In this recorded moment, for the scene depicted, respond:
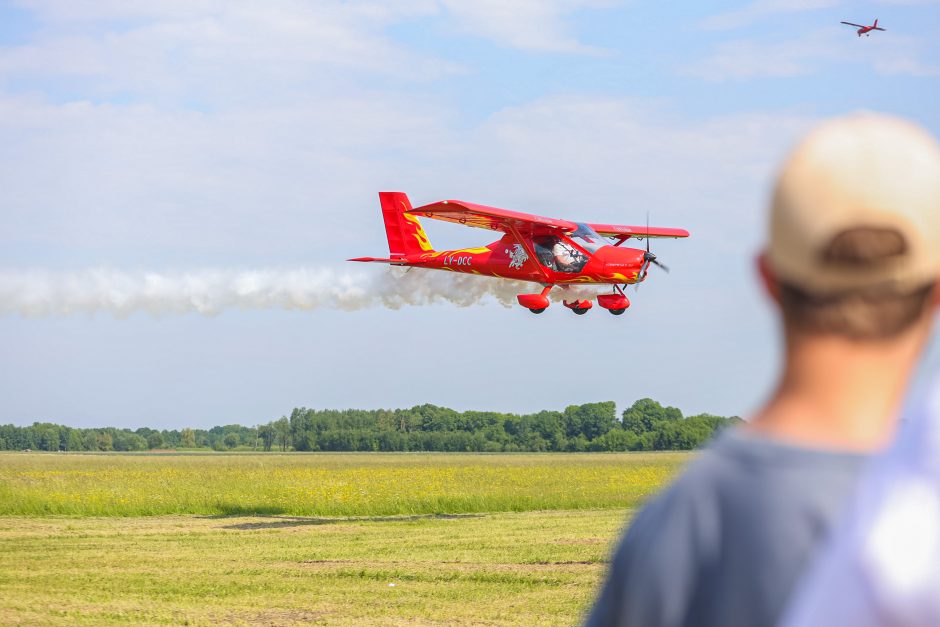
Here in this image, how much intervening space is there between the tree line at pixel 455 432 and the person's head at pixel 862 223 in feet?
372

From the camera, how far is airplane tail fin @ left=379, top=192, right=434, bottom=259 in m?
39.5

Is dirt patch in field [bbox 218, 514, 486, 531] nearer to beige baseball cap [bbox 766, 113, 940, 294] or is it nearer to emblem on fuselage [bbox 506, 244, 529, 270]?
emblem on fuselage [bbox 506, 244, 529, 270]

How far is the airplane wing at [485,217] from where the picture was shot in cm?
3338

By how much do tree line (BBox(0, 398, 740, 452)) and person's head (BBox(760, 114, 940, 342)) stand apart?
372 ft

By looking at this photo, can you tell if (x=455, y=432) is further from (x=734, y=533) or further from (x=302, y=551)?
(x=734, y=533)

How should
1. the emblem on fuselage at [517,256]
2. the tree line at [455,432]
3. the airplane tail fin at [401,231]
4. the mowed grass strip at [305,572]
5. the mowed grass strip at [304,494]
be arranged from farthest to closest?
the tree line at [455,432] < the airplane tail fin at [401,231] < the emblem on fuselage at [517,256] < the mowed grass strip at [304,494] < the mowed grass strip at [305,572]

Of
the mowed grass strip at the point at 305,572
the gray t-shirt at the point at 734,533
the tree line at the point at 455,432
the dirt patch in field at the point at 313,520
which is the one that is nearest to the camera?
the gray t-shirt at the point at 734,533

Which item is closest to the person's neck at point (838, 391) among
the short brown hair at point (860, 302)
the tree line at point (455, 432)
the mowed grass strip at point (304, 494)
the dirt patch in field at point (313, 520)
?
the short brown hair at point (860, 302)

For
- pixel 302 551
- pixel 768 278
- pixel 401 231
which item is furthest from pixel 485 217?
pixel 768 278

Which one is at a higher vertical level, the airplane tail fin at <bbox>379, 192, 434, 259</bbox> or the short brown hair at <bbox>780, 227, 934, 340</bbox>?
the airplane tail fin at <bbox>379, 192, 434, 259</bbox>

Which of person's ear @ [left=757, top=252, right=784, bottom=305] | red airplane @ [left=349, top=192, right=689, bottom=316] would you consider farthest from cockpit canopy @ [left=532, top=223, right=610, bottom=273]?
person's ear @ [left=757, top=252, right=784, bottom=305]

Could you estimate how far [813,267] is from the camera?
1.74m

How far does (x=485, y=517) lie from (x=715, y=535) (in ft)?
90.8

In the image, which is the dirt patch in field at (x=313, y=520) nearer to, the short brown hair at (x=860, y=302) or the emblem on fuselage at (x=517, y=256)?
the emblem on fuselage at (x=517, y=256)
